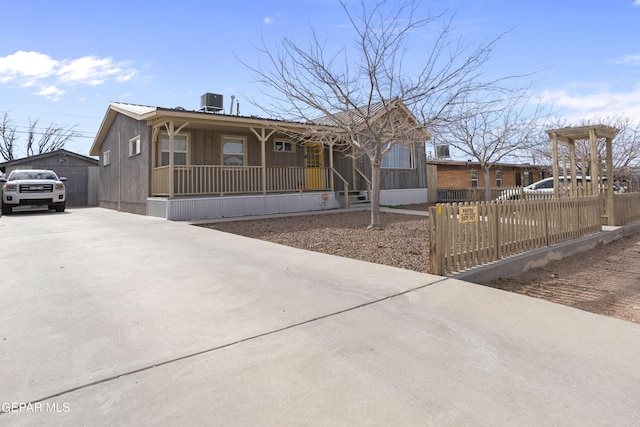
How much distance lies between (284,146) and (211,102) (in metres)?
3.56

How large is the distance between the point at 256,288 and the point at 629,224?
1188 centimetres

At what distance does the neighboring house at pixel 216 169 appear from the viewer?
11.9 metres

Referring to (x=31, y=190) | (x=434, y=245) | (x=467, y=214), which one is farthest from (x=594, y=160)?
(x=31, y=190)

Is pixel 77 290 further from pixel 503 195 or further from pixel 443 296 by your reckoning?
pixel 503 195

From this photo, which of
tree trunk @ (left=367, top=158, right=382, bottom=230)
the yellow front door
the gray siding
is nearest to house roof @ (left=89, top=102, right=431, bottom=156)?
the gray siding

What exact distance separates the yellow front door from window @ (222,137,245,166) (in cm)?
286

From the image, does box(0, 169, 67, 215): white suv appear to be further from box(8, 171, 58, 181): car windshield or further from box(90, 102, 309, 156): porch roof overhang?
box(90, 102, 309, 156): porch roof overhang

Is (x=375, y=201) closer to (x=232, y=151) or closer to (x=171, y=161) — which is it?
(x=171, y=161)

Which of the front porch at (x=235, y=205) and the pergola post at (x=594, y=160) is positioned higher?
the pergola post at (x=594, y=160)

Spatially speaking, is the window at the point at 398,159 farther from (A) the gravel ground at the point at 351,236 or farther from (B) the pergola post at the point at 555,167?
(B) the pergola post at the point at 555,167

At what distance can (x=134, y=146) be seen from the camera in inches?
573

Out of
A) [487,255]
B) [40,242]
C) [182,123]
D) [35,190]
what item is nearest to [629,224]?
[487,255]

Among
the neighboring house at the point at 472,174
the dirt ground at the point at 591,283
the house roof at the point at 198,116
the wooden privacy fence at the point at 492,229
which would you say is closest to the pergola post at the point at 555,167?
the wooden privacy fence at the point at 492,229

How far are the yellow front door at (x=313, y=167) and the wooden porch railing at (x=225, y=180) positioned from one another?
0.15 metres
